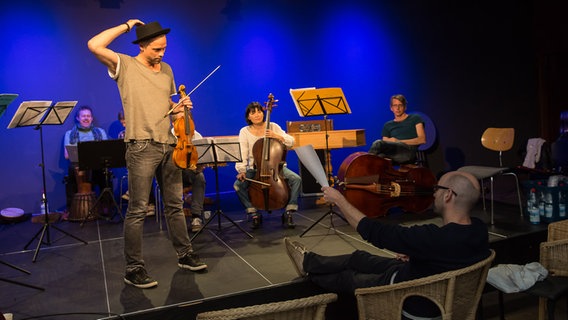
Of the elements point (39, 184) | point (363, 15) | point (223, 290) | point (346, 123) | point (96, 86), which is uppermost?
point (363, 15)

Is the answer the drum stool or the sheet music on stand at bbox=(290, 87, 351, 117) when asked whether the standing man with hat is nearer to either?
the sheet music on stand at bbox=(290, 87, 351, 117)

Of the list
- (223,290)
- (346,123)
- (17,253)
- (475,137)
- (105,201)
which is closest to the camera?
(223,290)

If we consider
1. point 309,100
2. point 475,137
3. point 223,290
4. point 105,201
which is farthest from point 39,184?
point 475,137

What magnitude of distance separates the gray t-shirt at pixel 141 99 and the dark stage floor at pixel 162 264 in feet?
3.63

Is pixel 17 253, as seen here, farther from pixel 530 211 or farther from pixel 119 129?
pixel 530 211

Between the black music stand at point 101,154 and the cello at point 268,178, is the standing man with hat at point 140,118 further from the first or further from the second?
the black music stand at point 101,154

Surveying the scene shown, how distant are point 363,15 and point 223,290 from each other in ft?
21.2

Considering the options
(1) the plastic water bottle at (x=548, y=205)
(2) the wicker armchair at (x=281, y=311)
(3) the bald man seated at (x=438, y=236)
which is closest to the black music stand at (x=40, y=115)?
(3) the bald man seated at (x=438, y=236)

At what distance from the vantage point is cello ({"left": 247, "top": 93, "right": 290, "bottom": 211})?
16.2 ft

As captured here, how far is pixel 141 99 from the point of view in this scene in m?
3.54

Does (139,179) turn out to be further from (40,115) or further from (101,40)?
(40,115)

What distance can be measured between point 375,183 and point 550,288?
235 cm

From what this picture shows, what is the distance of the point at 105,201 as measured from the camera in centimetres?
645

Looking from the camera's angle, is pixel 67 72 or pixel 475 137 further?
pixel 475 137
